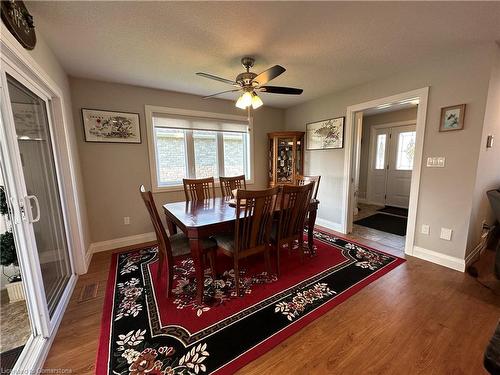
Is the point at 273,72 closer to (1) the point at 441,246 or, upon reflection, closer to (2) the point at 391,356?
(2) the point at 391,356

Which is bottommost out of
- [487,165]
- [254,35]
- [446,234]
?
[446,234]

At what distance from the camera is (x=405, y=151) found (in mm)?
4973

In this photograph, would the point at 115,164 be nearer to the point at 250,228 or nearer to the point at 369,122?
the point at 250,228

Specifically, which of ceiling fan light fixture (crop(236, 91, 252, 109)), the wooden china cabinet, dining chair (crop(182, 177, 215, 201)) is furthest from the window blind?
ceiling fan light fixture (crop(236, 91, 252, 109))

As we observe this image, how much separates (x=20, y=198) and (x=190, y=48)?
1.83m

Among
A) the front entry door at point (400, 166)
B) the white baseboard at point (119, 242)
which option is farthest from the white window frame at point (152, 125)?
the front entry door at point (400, 166)

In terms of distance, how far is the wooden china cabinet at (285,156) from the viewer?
13.3 ft

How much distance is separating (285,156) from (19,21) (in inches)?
144

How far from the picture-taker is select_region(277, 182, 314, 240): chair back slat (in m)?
2.09

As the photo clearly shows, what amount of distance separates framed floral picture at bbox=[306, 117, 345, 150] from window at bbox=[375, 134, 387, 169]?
258cm

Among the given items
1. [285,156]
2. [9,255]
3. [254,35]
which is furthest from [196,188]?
[285,156]

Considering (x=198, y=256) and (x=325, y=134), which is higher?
(x=325, y=134)

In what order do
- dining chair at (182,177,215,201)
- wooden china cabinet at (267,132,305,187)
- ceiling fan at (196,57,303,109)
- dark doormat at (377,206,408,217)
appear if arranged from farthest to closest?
1. dark doormat at (377,206,408,217)
2. wooden china cabinet at (267,132,305,187)
3. dining chair at (182,177,215,201)
4. ceiling fan at (196,57,303,109)

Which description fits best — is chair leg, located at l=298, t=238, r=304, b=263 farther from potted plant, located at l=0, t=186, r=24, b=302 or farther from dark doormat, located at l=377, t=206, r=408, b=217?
dark doormat, located at l=377, t=206, r=408, b=217
